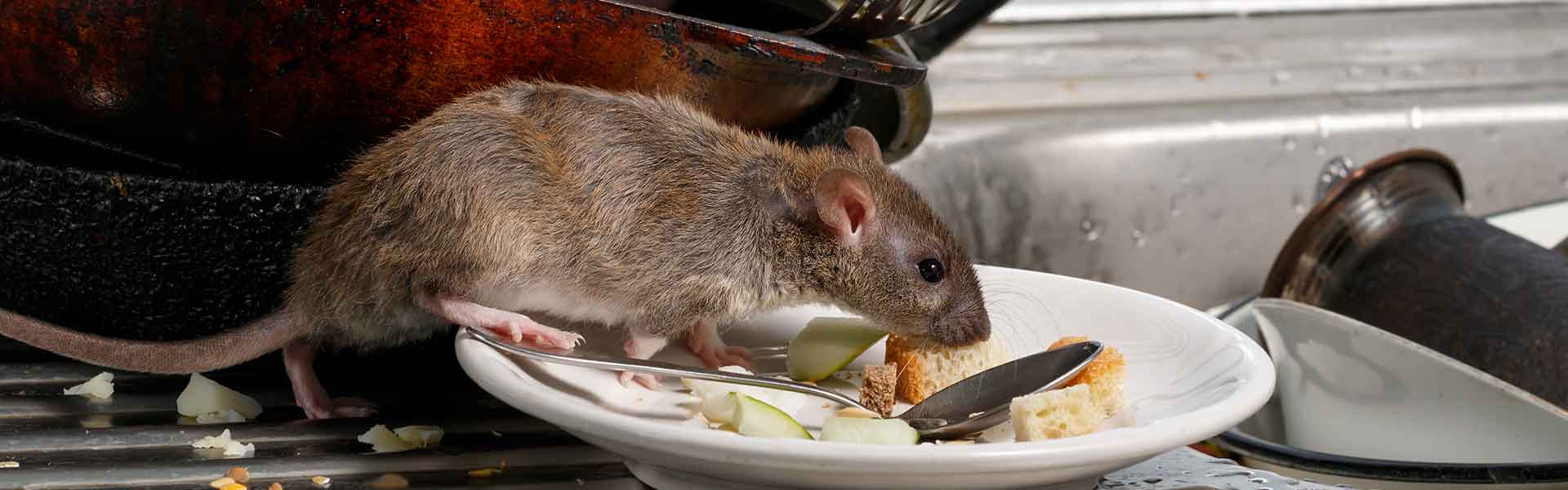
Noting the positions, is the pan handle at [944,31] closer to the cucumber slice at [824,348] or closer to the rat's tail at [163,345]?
the cucumber slice at [824,348]

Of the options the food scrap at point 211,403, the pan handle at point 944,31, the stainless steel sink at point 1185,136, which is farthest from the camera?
the stainless steel sink at point 1185,136

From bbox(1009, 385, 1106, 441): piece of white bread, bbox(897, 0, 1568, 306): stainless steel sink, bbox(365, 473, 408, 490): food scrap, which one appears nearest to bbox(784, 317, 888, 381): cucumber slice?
bbox(1009, 385, 1106, 441): piece of white bread

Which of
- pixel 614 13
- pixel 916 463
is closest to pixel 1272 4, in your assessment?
pixel 614 13

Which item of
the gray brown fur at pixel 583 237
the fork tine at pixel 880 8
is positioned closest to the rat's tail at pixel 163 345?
the gray brown fur at pixel 583 237

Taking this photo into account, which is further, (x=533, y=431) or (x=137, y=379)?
(x=137, y=379)

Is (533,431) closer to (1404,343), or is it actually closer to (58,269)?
(58,269)

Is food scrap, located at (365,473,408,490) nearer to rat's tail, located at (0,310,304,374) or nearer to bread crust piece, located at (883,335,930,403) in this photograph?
rat's tail, located at (0,310,304,374)
